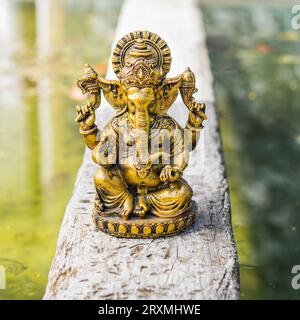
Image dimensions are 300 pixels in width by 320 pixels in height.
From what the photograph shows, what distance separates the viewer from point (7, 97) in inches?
222

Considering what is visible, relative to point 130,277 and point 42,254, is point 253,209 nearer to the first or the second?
point 42,254

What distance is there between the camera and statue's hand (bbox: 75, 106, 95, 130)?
276 cm

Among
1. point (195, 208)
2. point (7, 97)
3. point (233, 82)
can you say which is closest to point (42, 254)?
point (195, 208)

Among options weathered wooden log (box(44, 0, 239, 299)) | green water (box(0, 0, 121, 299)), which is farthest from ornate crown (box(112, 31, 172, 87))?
green water (box(0, 0, 121, 299))

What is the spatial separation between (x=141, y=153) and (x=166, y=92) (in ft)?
0.87

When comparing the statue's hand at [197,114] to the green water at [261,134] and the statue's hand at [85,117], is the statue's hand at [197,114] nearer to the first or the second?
the statue's hand at [85,117]

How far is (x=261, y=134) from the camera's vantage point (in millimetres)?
5164

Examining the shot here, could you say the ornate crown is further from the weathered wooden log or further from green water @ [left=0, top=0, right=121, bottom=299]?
green water @ [left=0, top=0, right=121, bottom=299]

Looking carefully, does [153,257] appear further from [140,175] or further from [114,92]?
[114,92]

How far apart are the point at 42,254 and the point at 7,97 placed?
7.97 feet

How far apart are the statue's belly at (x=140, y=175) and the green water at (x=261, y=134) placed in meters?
0.83

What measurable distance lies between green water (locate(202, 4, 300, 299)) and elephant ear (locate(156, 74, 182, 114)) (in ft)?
3.47

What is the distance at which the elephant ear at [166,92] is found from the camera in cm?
275

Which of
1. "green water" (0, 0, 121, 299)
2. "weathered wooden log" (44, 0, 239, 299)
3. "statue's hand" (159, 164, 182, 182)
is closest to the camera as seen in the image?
"weathered wooden log" (44, 0, 239, 299)
